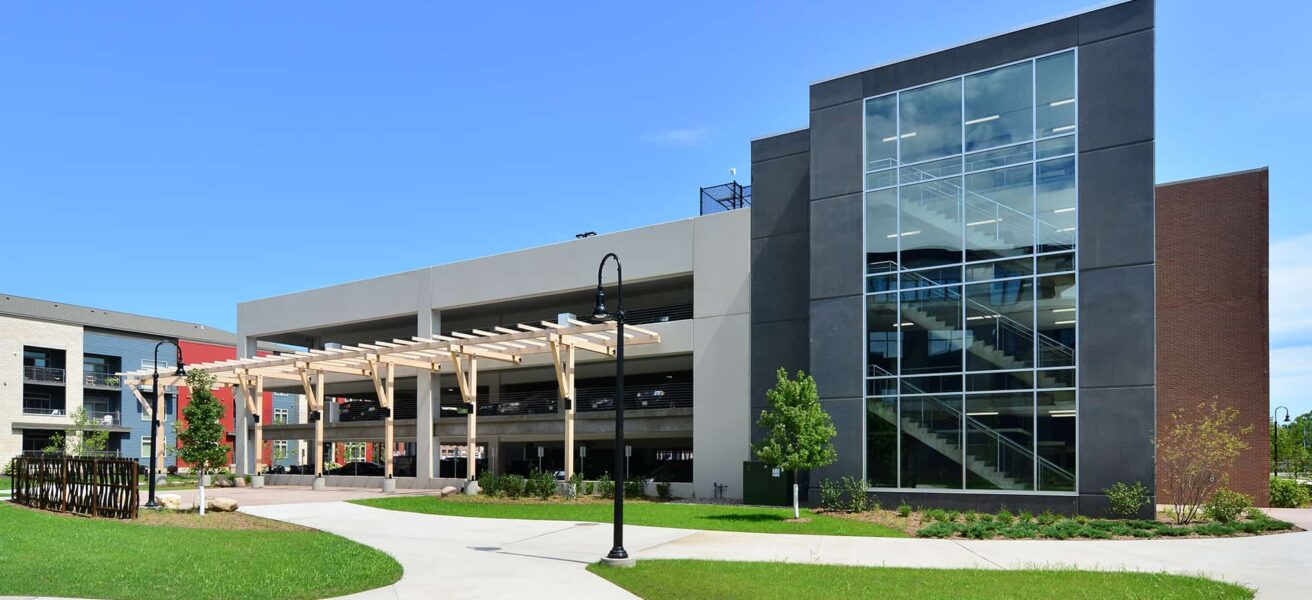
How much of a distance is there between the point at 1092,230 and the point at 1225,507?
771 centimetres

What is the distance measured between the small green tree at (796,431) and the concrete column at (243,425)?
123 ft

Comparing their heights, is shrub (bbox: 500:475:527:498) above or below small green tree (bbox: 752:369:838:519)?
below

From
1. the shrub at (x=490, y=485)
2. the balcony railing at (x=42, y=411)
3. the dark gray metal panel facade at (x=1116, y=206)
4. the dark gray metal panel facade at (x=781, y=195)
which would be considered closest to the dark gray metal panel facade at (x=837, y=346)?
the dark gray metal panel facade at (x=781, y=195)

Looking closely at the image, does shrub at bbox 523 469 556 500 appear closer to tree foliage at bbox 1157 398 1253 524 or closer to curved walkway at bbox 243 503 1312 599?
curved walkway at bbox 243 503 1312 599

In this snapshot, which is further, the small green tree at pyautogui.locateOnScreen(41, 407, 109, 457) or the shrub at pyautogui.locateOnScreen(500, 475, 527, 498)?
the small green tree at pyautogui.locateOnScreen(41, 407, 109, 457)

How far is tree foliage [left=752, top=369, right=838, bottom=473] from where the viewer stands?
79.7 ft

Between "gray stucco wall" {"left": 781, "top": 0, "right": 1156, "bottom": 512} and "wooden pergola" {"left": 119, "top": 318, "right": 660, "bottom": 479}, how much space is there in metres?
7.62

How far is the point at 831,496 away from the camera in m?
27.5

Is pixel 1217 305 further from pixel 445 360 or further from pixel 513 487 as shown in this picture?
pixel 445 360

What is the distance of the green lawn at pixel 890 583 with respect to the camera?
42.2ft

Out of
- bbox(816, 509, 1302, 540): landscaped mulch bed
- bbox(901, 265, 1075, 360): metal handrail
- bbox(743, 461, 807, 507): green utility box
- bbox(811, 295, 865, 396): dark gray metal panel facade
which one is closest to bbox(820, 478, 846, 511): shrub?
bbox(743, 461, 807, 507): green utility box

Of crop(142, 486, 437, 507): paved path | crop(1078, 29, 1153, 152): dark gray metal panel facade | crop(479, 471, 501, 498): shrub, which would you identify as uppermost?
crop(1078, 29, 1153, 152): dark gray metal panel facade

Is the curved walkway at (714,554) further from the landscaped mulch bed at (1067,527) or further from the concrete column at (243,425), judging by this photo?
the concrete column at (243,425)

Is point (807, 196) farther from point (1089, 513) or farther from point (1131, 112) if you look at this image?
point (1089, 513)
